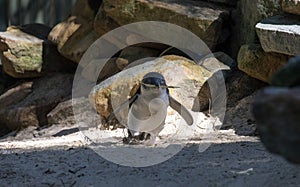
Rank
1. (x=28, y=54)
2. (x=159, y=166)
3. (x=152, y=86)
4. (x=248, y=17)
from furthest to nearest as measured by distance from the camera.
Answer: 1. (x=28, y=54)
2. (x=248, y=17)
3. (x=152, y=86)
4. (x=159, y=166)

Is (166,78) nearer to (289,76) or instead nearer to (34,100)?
(34,100)

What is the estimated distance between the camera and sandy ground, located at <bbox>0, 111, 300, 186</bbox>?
4.25 m

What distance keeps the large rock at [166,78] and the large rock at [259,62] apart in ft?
1.85

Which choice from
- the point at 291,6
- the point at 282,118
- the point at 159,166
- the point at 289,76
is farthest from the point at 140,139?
the point at 282,118

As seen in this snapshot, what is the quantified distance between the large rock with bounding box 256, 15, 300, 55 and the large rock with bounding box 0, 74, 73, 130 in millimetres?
3610

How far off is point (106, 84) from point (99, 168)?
313cm

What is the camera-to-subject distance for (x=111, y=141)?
249 inches

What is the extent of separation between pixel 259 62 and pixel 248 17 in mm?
1002

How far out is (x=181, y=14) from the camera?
824 centimetres

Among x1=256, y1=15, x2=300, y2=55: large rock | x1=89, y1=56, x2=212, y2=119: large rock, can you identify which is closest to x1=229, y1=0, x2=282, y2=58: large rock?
x1=256, y1=15, x2=300, y2=55: large rock

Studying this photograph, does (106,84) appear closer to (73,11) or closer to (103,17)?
(103,17)

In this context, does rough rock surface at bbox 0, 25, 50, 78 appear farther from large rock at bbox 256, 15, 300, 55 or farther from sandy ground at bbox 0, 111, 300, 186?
large rock at bbox 256, 15, 300, 55

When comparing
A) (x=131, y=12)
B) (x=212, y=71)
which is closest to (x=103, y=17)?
(x=131, y=12)

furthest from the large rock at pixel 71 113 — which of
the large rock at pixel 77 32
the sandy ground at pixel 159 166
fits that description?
the sandy ground at pixel 159 166
